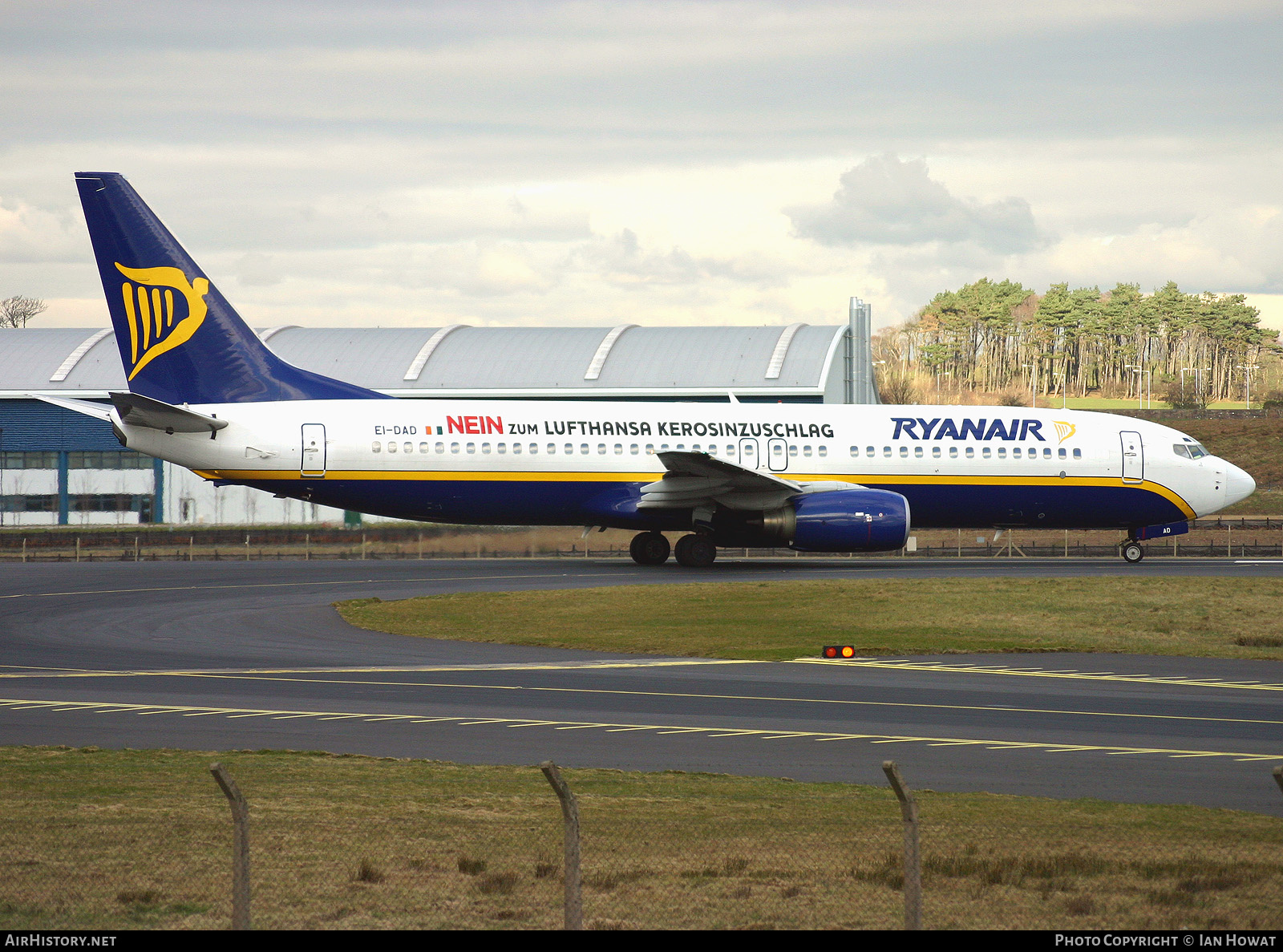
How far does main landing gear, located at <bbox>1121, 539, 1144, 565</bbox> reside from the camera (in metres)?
37.2

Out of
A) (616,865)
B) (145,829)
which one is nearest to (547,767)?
(616,865)

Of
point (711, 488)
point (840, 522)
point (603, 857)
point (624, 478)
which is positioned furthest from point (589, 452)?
point (603, 857)

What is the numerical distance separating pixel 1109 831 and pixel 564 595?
18347 mm

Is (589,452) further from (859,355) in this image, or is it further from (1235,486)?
(859,355)

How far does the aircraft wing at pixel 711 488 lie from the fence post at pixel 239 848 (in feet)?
83.5

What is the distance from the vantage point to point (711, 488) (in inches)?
1305

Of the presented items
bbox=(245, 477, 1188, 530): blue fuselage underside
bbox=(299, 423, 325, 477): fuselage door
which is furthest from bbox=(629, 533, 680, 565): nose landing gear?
bbox=(299, 423, 325, 477): fuselage door

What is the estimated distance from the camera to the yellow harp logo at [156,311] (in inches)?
1302

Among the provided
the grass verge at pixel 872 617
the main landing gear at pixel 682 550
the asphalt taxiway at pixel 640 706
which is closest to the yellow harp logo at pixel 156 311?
the asphalt taxiway at pixel 640 706

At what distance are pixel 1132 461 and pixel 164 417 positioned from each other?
2588 cm

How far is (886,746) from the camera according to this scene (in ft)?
46.8

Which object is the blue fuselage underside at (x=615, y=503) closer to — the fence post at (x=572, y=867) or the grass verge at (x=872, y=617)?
the grass verge at (x=872, y=617)

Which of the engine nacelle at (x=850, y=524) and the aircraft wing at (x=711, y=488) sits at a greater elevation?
the aircraft wing at (x=711, y=488)

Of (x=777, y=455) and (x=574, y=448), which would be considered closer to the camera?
(x=574, y=448)
